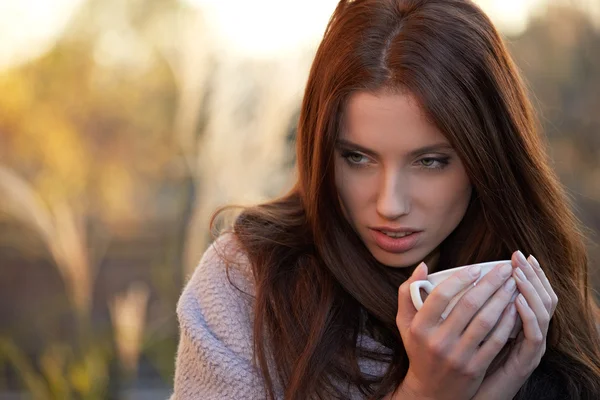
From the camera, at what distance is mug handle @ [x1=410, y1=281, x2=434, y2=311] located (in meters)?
1.30

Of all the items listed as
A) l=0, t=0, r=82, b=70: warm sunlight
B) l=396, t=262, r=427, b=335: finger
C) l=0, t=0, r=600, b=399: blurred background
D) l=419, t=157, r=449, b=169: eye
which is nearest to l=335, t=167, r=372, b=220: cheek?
l=419, t=157, r=449, b=169: eye

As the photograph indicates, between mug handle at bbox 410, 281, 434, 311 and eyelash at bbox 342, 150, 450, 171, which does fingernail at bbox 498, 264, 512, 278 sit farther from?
eyelash at bbox 342, 150, 450, 171

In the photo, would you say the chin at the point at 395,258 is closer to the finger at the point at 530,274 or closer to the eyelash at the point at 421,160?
the eyelash at the point at 421,160

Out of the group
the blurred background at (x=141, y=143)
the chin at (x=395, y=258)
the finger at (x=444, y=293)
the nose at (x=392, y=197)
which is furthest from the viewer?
the blurred background at (x=141, y=143)

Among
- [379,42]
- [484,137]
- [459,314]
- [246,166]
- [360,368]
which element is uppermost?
[379,42]

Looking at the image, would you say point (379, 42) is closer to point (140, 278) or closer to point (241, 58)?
point (241, 58)

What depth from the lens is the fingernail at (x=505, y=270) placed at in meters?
1.29

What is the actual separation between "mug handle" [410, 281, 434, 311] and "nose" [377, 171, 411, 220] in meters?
0.17

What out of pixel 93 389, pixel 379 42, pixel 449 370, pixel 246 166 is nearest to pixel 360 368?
pixel 449 370

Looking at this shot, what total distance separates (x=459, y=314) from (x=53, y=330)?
360cm

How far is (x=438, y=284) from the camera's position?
4.27 ft

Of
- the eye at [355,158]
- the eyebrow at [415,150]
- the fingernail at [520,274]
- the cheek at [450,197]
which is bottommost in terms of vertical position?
the fingernail at [520,274]

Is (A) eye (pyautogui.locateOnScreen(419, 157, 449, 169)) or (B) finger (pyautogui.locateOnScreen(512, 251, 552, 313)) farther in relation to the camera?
(A) eye (pyautogui.locateOnScreen(419, 157, 449, 169))

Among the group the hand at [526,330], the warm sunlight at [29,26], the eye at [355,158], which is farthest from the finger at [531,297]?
the warm sunlight at [29,26]
